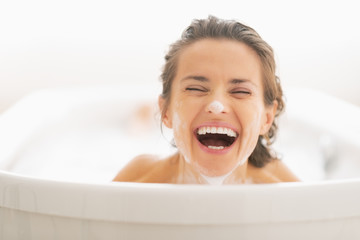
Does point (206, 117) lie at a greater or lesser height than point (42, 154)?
greater

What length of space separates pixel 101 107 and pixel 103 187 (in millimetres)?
1202

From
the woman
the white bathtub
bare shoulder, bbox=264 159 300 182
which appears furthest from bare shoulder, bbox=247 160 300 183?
the white bathtub

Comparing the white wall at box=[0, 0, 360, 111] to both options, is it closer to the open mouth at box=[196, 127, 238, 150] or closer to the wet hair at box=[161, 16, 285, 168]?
the wet hair at box=[161, 16, 285, 168]

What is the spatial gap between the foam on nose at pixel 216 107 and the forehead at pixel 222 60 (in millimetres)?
54

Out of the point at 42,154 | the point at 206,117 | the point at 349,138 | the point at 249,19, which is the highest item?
the point at 249,19

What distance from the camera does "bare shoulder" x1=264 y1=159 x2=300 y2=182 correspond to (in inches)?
51.4

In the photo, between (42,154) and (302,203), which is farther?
(42,154)

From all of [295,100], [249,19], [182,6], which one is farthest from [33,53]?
[295,100]

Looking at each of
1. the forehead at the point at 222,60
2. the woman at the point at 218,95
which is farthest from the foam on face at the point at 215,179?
the forehead at the point at 222,60

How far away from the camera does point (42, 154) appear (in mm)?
1644

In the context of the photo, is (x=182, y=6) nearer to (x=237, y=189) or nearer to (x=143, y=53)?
(x=143, y=53)

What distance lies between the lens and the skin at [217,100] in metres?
0.99

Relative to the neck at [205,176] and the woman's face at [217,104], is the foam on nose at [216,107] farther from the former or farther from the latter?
the neck at [205,176]

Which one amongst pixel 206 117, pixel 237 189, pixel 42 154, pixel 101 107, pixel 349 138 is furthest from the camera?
pixel 101 107
